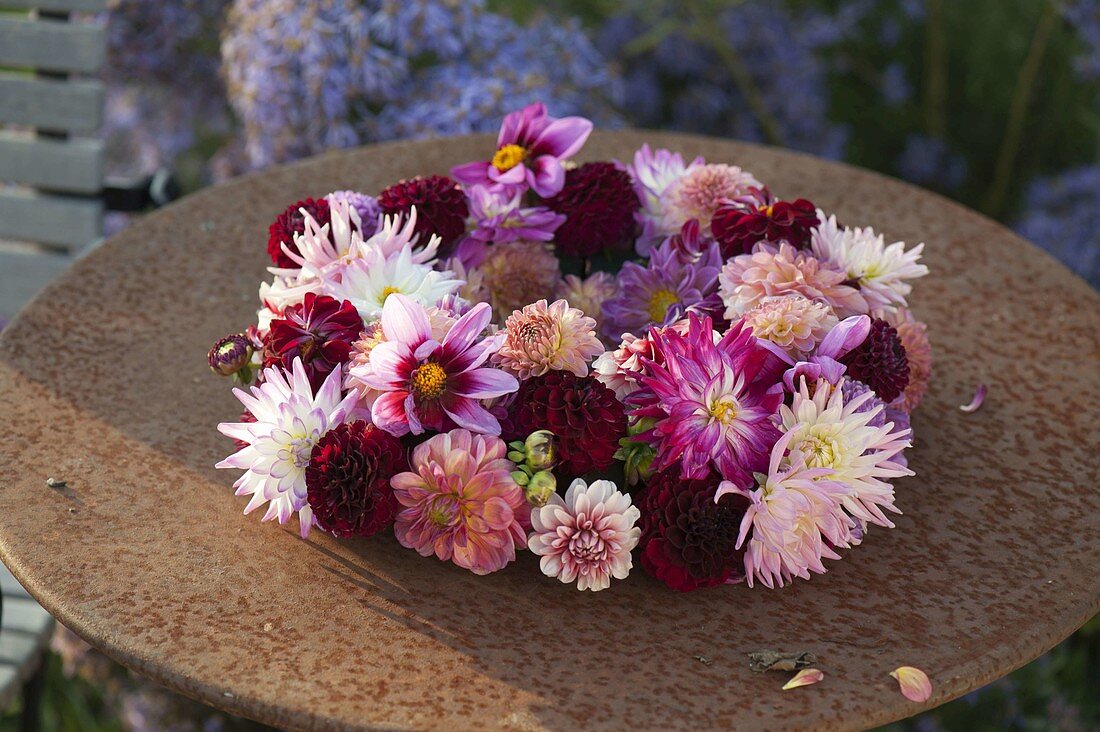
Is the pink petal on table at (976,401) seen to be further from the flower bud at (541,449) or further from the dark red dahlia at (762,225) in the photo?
the flower bud at (541,449)

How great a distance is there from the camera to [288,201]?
1738mm

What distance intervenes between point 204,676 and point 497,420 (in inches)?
13.0

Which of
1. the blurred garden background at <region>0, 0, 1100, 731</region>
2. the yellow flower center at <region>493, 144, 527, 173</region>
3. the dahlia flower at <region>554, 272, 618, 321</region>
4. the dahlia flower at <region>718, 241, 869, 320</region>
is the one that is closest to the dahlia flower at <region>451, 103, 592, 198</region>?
the yellow flower center at <region>493, 144, 527, 173</region>

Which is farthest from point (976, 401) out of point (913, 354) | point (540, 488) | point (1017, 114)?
point (1017, 114)

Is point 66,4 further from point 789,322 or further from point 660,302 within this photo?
point 789,322

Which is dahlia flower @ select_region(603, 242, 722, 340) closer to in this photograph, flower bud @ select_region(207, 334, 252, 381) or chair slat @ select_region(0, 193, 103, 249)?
flower bud @ select_region(207, 334, 252, 381)

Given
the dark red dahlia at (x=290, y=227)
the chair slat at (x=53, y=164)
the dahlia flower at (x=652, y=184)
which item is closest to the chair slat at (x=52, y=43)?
the chair slat at (x=53, y=164)

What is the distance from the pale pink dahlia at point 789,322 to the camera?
1.06 metres

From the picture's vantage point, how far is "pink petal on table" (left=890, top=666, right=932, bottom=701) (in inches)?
36.7

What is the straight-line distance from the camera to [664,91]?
329 centimetres

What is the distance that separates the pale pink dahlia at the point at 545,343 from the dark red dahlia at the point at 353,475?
0.13m

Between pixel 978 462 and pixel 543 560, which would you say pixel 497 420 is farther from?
pixel 978 462

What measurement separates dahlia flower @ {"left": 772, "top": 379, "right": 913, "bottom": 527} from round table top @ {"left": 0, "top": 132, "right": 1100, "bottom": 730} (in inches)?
4.8

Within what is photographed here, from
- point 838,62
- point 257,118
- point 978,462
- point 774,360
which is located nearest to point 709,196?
point 774,360
